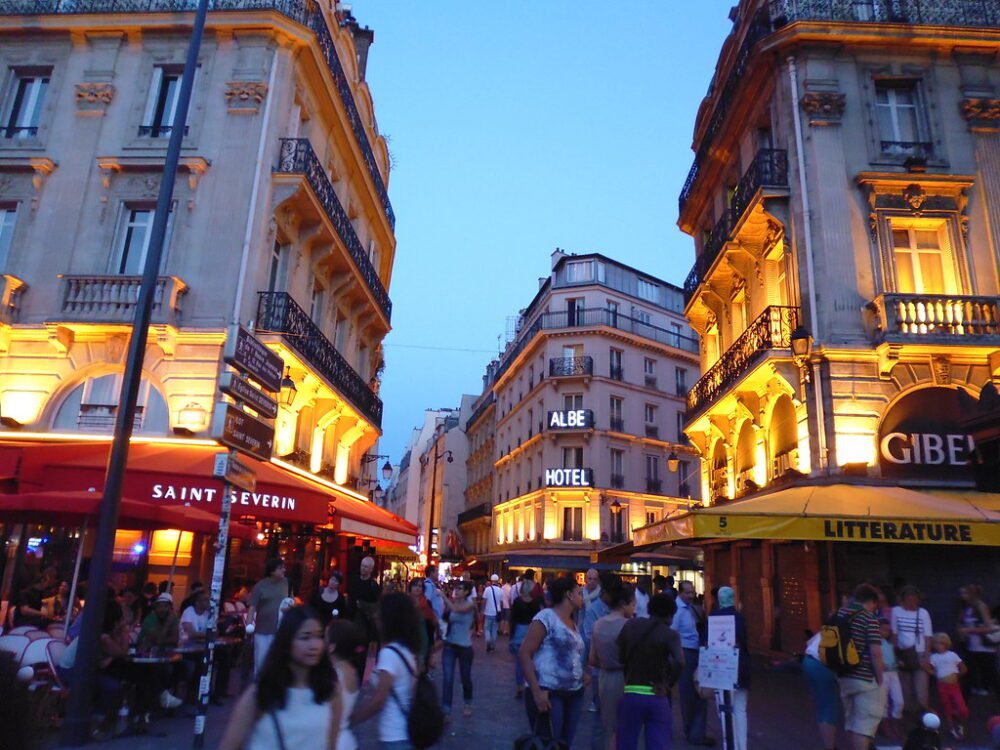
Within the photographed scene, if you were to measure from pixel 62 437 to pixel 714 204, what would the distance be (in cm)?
1751

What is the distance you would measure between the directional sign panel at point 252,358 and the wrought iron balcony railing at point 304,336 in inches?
230

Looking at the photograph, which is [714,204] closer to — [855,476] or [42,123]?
[855,476]

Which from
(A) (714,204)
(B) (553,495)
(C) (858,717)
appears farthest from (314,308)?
(B) (553,495)

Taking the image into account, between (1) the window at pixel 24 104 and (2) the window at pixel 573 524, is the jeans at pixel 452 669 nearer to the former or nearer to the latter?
(1) the window at pixel 24 104

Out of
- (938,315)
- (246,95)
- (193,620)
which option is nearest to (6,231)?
(246,95)

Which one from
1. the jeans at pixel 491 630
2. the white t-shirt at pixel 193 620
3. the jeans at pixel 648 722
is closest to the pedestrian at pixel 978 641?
the jeans at pixel 648 722

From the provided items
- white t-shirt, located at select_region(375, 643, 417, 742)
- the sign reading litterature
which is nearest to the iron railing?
white t-shirt, located at select_region(375, 643, 417, 742)

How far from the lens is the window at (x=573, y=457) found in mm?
33969

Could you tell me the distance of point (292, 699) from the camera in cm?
286

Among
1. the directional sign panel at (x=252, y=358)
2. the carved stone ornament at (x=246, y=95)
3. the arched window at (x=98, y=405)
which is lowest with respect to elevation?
the directional sign panel at (x=252, y=358)

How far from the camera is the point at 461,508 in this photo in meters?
57.8

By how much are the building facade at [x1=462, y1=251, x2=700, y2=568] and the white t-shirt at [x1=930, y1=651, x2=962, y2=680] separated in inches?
901

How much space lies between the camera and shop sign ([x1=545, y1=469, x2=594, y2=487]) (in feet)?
108

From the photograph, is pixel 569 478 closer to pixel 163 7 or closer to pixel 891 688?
pixel 163 7
